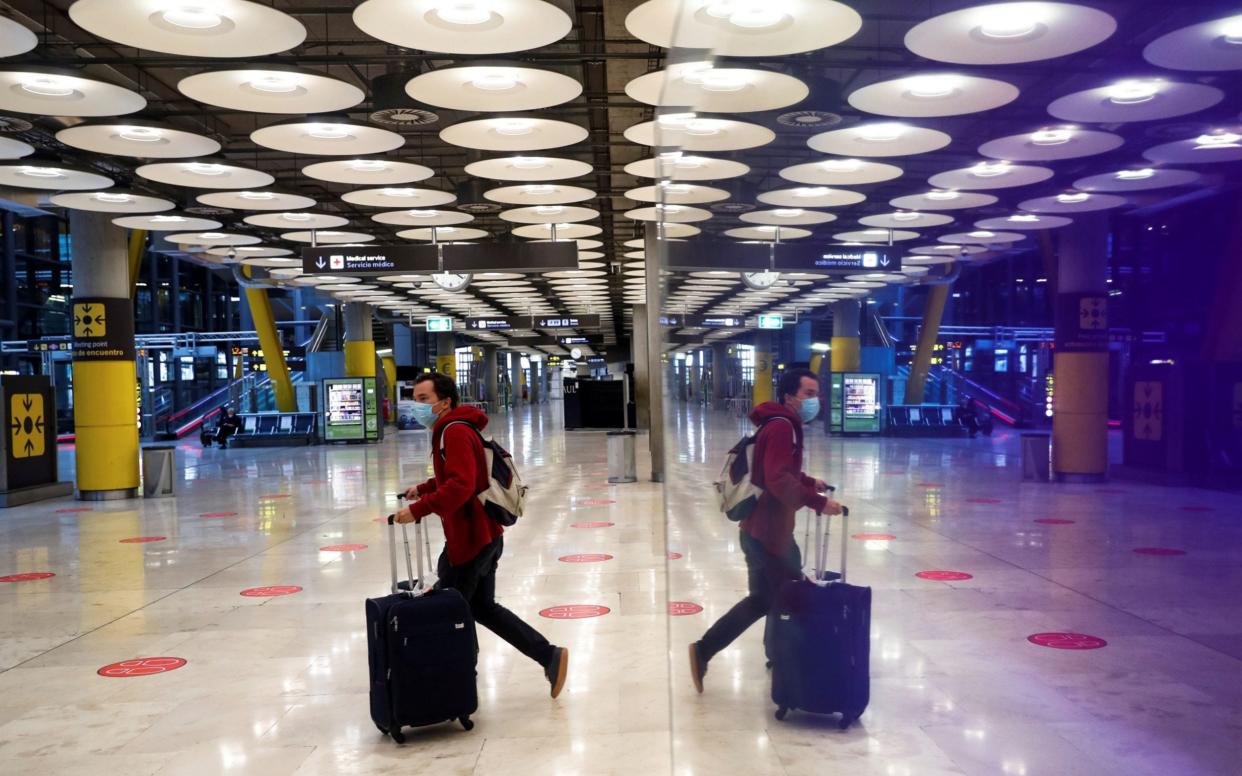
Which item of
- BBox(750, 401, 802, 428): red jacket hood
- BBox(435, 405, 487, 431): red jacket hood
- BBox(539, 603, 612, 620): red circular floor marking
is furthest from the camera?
BBox(539, 603, 612, 620): red circular floor marking

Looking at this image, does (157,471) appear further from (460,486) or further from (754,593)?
(754,593)

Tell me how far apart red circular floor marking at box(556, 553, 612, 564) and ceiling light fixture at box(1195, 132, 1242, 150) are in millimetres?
8219

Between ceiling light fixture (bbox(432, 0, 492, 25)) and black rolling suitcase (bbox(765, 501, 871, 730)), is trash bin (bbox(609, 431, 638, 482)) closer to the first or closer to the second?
ceiling light fixture (bbox(432, 0, 492, 25))

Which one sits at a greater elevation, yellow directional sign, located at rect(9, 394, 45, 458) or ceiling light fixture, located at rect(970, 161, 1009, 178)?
ceiling light fixture, located at rect(970, 161, 1009, 178)

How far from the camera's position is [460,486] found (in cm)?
487

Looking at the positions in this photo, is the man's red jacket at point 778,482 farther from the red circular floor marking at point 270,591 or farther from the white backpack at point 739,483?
the red circular floor marking at point 270,591

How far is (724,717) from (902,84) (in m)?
1.57

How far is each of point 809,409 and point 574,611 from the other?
5440 millimetres

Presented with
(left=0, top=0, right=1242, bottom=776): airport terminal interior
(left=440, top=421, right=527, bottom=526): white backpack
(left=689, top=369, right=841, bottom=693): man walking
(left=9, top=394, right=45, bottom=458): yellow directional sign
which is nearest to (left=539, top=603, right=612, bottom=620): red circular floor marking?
(left=0, top=0, right=1242, bottom=776): airport terminal interior

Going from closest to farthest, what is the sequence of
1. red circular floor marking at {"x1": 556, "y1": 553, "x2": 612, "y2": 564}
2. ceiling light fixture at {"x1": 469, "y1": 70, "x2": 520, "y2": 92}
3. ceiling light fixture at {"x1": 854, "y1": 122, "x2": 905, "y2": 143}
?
1. ceiling light fixture at {"x1": 854, "y1": 122, "x2": 905, "y2": 143}
2. ceiling light fixture at {"x1": 469, "y1": 70, "x2": 520, "y2": 92}
3. red circular floor marking at {"x1": 556, "y1": 553, "x2": 612, "y2": 564}

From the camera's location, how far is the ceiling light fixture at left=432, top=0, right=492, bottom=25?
686 cm

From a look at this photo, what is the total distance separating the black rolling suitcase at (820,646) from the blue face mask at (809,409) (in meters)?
0.27

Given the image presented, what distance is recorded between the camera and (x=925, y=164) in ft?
8.91

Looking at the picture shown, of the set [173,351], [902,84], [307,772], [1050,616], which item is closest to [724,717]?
[1050,616]
